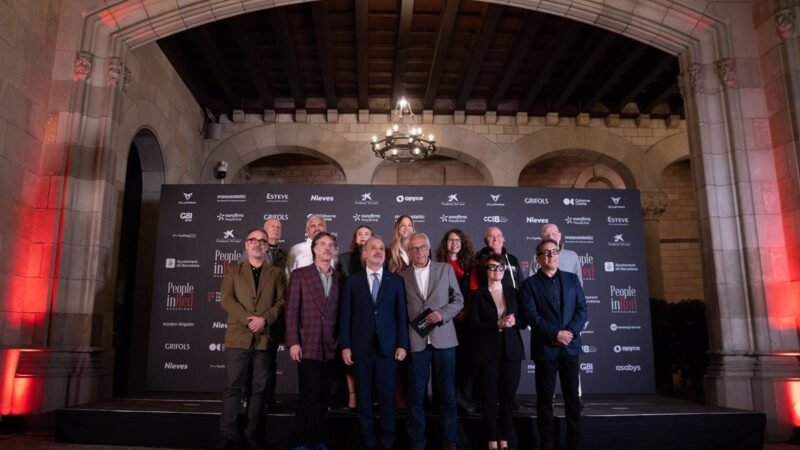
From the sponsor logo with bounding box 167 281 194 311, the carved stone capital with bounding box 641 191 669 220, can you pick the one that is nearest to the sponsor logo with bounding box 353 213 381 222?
the sponsor logo with bounding box 167 281 194 311

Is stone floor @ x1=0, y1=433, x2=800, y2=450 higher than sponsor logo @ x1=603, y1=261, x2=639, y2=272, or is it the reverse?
sponsor logo @ x1=603, y1=261, x2=639, y2=272

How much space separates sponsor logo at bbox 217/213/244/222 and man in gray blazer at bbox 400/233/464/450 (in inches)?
137

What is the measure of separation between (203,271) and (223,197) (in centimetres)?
92

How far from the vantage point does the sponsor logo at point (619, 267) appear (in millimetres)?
6848

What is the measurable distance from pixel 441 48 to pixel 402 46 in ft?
1.75

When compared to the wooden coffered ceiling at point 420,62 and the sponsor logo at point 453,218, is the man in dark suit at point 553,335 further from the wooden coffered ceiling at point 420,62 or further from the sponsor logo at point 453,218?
the wooden coffered ceiling at point 420,62

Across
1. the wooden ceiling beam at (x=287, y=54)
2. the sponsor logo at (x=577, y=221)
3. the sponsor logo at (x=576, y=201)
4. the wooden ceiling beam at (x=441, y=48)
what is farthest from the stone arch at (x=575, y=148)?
the wooden ceiling beam at (x=287, y=54)

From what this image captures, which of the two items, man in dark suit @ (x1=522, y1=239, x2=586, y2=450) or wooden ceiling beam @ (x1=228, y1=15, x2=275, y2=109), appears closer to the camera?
man in dark suit @ (x1=522, y1=239, x2=586, y2=450)

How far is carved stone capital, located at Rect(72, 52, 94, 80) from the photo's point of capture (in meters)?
5.57

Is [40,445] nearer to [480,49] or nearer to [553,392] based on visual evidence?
[553,392]

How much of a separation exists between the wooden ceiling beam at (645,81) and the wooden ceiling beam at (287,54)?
206 inches

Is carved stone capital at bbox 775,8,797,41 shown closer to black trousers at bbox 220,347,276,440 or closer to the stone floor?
the stone floor

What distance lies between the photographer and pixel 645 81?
28.5 ft

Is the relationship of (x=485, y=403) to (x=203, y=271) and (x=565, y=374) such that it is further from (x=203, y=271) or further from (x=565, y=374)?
(x=203, y=271)
